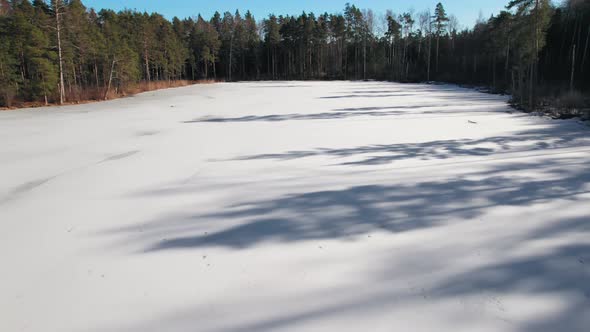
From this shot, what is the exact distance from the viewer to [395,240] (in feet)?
8.30

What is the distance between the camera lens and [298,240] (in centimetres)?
259

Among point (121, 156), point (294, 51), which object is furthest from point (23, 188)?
point (294, 51)

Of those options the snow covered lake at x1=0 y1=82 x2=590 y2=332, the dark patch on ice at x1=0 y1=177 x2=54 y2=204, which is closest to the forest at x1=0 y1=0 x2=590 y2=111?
the snow covered lake at x1=0 y1=82 x2=590 y2=332

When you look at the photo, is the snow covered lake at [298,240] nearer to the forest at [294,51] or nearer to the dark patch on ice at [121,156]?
the dark patch on ice at [121,156]

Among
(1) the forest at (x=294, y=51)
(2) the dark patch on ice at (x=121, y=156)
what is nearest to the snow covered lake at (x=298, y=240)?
(2) the dark patch on ice at (x=121, y=156)

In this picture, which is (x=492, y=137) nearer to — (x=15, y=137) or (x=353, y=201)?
(x=353, y=201)

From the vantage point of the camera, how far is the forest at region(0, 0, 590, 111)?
1783cm

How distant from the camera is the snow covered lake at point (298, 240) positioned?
179 cm

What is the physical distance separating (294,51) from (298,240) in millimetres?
57105

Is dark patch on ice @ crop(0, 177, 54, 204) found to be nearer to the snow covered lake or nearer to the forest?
the snow covered lake

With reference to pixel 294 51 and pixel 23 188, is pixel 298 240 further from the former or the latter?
pixel 294 51

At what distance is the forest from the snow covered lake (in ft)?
34.2

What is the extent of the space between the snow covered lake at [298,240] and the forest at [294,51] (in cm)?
1042

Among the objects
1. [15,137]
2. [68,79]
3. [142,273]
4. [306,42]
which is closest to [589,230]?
[142,273]
